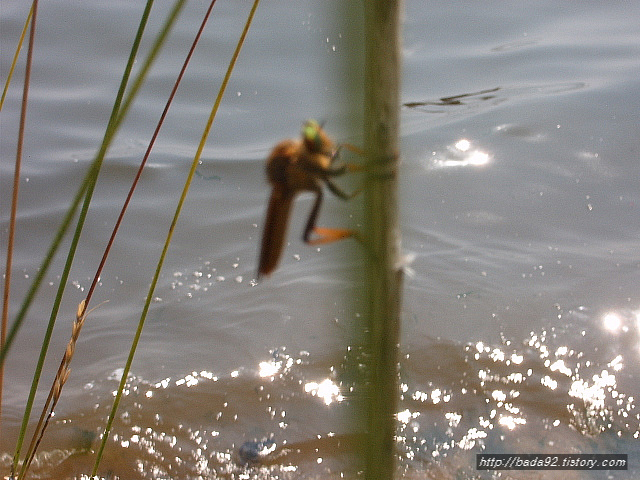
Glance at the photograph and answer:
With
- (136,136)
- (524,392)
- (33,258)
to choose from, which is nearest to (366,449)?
(524,392)

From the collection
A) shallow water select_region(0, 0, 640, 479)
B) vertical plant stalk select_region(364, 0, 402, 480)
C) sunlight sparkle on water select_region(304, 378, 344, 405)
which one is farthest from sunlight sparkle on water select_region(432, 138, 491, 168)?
vertical plant stalk select_region(364, 0, 402, 480)

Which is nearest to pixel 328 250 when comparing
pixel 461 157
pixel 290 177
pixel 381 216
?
pixel 461 157

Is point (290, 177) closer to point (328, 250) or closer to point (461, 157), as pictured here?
point (328, 250)

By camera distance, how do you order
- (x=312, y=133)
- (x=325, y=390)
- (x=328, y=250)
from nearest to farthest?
(x=312, y=133), (x=325, y=390), (x=328, y=250)

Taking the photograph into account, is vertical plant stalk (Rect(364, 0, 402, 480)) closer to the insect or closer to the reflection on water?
the insect

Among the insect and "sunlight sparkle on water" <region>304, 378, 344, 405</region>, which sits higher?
the insect

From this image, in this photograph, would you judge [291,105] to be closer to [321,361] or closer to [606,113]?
[606,113]
